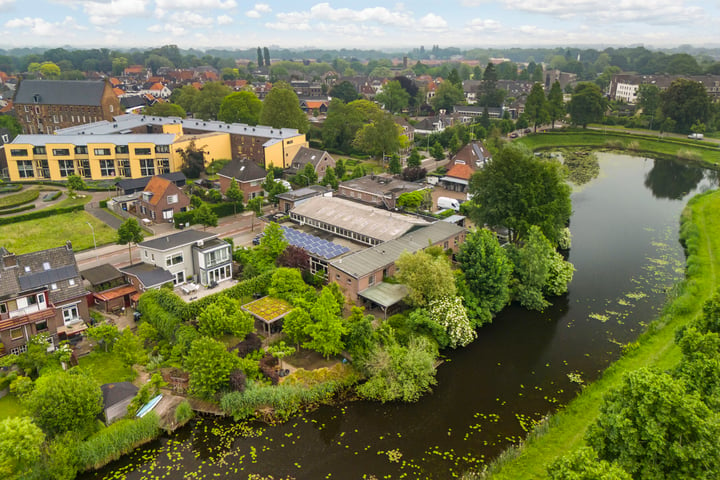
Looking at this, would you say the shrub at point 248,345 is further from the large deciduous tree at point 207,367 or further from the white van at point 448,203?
the white van at point 448,203

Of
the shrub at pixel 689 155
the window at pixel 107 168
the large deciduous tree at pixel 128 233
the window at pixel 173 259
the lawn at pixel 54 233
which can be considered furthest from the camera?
the shrub at pixel 689 155

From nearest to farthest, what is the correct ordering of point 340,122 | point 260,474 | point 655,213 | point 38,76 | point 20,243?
point 260,474 → point 20,243 → point 655,213 → point 340,122 → point 38,76

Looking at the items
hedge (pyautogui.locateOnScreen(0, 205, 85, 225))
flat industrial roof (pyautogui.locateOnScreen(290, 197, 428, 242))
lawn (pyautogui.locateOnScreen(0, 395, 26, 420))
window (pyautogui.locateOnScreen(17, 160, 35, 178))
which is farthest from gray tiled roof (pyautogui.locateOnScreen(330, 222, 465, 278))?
window (pyautogui.locateOnScreen(17, 160, 35, 178))

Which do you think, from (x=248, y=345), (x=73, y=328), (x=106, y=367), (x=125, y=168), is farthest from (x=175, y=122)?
(x=248, y=345)

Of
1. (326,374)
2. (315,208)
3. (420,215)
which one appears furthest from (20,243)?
(420,215)

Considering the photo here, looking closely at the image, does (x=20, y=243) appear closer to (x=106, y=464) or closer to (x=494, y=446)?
(x=106, y=464)

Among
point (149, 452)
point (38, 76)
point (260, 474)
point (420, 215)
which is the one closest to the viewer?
point (260, 474)

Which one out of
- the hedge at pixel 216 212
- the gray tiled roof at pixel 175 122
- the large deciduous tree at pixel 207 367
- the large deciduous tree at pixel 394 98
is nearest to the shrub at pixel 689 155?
the large deciduous tree at pixel 394 98
